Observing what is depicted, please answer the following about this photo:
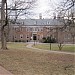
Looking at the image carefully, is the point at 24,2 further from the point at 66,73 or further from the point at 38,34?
the point at 38,34

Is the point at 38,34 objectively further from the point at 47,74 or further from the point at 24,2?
the point at 47,74

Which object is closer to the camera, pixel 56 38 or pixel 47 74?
pixel 47 74

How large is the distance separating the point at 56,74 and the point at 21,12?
73.2ft

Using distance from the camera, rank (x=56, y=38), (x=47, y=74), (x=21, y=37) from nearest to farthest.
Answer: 1. (x=47, y=74)
2. (x=56, y=38)
3. (x=21, y=37)

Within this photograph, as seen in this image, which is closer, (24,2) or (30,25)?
(24,2)

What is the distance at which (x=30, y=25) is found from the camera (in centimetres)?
10981

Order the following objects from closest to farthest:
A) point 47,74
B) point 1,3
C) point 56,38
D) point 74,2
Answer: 1. point 47,74
2. point 74,2
3. point 1,3
4. point 56,38

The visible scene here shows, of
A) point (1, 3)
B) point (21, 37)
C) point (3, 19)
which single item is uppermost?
point (1, 3)

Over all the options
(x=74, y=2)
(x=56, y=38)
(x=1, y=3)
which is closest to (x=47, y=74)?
(x=74, y=2)

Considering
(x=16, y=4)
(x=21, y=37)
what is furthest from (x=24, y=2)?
(x=21, y=37)

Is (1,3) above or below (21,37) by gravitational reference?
above

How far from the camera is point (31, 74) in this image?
11375mm

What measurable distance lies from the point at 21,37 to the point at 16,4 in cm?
7504

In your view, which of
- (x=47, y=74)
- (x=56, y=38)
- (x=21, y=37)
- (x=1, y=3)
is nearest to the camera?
(x=47, y=74)
